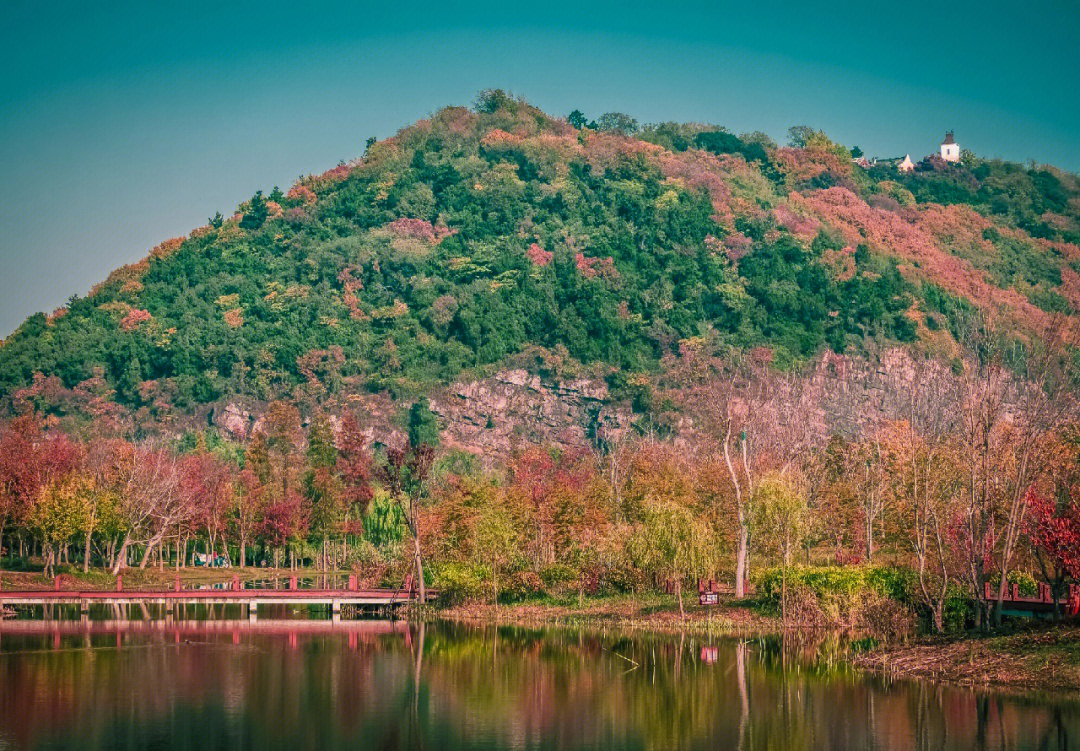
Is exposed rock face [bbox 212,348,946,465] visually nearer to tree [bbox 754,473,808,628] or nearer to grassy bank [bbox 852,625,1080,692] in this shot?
tree [bbox 754,473,808,628]

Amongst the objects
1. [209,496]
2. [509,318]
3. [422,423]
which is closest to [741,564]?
[209,496]

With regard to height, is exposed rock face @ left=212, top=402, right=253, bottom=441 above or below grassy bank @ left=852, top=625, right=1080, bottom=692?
above

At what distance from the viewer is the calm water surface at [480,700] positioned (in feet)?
112

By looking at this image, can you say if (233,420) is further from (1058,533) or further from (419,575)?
(1058,533)

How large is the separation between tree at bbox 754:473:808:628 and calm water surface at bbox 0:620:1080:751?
898 centimetres

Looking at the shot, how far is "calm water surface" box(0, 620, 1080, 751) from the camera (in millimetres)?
34188

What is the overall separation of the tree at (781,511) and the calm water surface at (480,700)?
8.98m

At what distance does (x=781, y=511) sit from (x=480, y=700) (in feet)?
75.7

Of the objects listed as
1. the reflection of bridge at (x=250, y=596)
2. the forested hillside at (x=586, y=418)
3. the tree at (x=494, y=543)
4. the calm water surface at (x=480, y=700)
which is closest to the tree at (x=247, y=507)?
the forested hillside at (x=586, y=418)

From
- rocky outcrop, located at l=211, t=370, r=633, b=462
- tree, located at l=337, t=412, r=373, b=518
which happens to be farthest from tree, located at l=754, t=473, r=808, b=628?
rocky outcrop, located at l=211, t=370, r=633, b=462

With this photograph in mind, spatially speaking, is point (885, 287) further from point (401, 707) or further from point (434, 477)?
point (401, 707)

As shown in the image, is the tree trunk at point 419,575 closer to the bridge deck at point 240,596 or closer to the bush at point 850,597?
the bridge deck at point 240,596

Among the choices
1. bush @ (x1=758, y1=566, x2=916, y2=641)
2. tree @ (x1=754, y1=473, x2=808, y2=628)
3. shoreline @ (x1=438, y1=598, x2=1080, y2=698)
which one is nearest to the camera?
shoreline @ (x1=438, y1=598, x2=1080, y2=698)

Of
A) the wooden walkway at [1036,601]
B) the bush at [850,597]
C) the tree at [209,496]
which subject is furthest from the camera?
the tree at [209,496]
